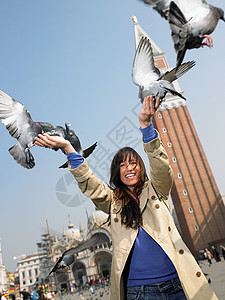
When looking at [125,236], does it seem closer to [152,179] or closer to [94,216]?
[152,179]

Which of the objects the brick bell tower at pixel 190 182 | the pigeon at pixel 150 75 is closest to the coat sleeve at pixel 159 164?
the pigeon at pixel 150 75

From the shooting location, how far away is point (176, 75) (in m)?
1.68

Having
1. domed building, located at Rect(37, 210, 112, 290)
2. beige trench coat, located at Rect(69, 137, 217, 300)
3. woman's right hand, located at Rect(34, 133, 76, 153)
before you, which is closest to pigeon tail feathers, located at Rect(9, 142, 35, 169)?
woman's right hand, located at Rect(34, 133, 76, 153)

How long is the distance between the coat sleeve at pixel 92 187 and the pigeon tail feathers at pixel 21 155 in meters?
0.33

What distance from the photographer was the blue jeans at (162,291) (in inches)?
67.0

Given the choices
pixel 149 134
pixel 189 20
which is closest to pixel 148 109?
pixel 149 134

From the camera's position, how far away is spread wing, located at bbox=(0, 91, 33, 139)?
1951 mm

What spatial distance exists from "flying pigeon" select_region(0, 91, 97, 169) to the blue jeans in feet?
3.98

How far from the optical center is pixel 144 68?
1842 millimetres

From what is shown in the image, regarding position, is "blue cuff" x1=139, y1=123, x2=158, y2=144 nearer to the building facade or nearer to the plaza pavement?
the plaza pavement

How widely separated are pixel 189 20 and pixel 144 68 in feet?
1.49

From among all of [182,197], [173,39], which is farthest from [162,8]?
[182,197]

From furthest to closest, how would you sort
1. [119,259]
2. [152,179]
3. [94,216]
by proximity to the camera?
[94,216] < [152,179] < [119,259]

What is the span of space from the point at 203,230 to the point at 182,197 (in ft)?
14.1
